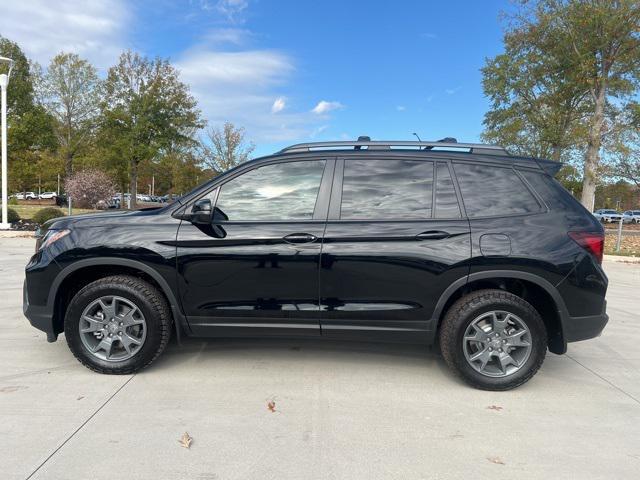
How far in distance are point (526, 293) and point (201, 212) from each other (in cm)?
280

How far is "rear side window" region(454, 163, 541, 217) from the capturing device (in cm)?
354

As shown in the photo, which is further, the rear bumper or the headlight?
the headlight

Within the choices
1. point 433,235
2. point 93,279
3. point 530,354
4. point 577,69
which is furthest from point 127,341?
point 577,69

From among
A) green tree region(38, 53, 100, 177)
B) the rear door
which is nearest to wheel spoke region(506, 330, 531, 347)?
the rear door

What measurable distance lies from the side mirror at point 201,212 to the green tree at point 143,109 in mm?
27681

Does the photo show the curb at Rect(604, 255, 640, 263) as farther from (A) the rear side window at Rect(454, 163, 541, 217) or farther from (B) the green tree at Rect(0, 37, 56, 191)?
(B) the green tree at Rect(0, 37, 56, 191)

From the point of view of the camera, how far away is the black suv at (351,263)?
3445mm

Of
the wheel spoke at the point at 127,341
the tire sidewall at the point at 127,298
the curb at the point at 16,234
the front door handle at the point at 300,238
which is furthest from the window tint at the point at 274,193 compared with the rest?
the curb at the point at 16,234

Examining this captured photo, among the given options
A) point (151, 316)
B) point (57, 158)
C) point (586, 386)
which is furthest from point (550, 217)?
point (57, 158)

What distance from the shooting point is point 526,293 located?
12.2ft

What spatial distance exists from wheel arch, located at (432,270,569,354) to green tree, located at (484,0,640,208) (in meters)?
17.6

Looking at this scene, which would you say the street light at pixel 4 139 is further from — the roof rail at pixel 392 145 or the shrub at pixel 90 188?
the roof rail at pixel 392 145

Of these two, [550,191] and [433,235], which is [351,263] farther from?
[550,191]

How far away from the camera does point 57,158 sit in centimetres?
3778
